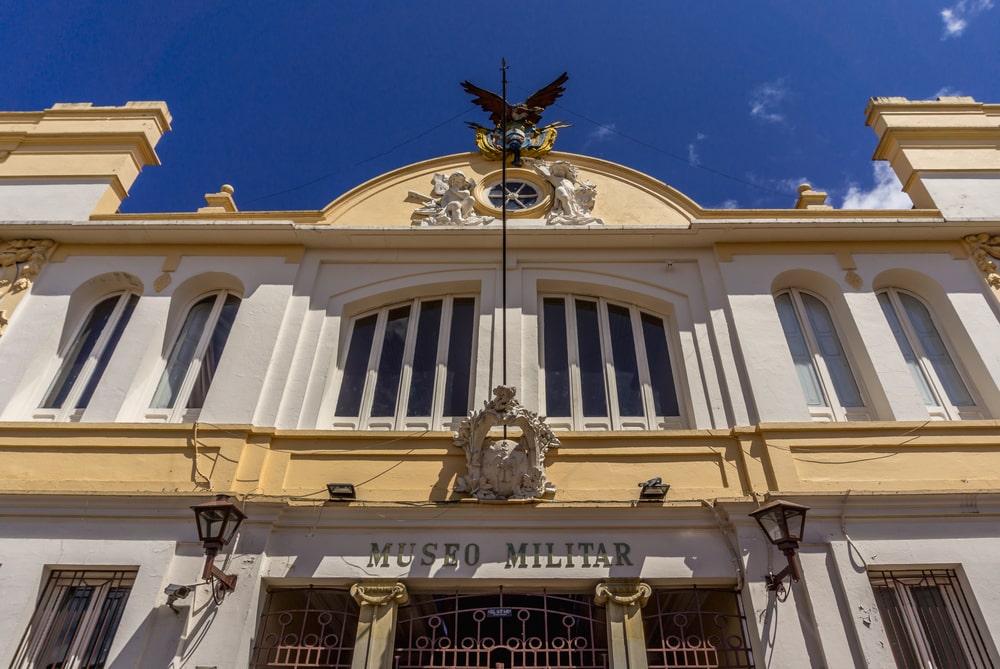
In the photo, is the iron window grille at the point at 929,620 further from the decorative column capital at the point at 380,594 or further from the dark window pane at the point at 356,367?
the dark window pane at the point at 356,367

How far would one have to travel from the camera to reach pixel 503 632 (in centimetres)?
711

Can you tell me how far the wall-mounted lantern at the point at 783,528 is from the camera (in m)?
6.52

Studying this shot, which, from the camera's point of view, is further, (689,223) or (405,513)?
(689,223)

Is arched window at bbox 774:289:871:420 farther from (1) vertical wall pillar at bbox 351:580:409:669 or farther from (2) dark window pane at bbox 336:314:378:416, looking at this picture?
(2) dark window pane at bbox 336:314:378:416

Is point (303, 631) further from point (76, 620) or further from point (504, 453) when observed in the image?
point (504, 453)

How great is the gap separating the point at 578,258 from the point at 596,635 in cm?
511

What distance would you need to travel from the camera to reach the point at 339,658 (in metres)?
6.84

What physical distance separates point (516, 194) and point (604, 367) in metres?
3.52

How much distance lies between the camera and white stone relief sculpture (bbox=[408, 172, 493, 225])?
34.3 ft

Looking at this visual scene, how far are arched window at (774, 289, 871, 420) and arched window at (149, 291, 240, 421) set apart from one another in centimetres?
775

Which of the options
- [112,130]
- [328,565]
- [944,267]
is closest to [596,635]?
[328,565]

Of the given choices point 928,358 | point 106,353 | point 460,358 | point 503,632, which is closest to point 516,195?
point 460,358

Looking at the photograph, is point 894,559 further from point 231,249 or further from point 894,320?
point 231,249

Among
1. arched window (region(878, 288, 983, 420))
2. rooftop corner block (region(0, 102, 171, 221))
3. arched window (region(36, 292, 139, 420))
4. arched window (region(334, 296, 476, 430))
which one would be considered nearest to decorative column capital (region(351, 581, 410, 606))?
arched window (region(334, 296, 476, 430))
